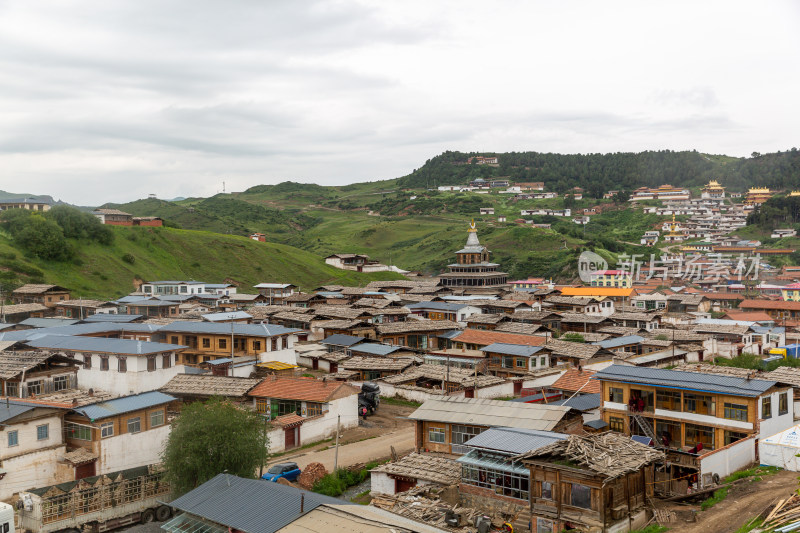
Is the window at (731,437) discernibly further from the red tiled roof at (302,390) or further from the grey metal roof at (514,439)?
the red tiled roof at (302,390)

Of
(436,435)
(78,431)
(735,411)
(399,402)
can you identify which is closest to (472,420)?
(436,435)

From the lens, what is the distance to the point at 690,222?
151 m

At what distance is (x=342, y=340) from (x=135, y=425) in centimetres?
2376

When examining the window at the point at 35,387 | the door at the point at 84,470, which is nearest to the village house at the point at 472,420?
the door at the point at 84,470

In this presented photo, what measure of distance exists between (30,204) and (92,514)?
94.6 m

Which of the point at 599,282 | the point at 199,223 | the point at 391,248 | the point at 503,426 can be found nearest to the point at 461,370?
the point at 503,426

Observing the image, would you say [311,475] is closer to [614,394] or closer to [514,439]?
[514,439]

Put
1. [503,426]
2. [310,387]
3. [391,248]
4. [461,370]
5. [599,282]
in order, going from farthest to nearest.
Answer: [391,248]
[599,282]
[461,370]
[310,387]
[503,426]

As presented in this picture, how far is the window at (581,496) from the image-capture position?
19.0 metres

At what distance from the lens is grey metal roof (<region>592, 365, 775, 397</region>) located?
81.3 ft

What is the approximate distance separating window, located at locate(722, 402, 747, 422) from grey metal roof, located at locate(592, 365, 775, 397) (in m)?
0.55

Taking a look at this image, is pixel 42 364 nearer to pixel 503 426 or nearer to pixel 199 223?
pixel 503 426

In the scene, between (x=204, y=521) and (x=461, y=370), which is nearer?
(x=204, y=521)

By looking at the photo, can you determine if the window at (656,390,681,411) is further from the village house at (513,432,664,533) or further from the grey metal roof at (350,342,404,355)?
the grey metal roof at (350,342,404,355)
